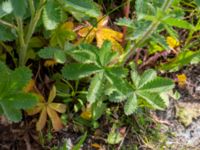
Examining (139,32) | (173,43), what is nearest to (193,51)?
(173,43)

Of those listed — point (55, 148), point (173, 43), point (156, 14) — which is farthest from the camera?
point (173, 43)

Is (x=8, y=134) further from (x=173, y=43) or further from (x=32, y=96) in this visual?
(x=173, y=43)

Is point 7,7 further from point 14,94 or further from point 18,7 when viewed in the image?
point 14,94

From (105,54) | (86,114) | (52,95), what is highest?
(105,54)

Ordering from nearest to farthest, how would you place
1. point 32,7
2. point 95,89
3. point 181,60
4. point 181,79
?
point 32,7 → point 95,89 → point 181,60 → point 181,79

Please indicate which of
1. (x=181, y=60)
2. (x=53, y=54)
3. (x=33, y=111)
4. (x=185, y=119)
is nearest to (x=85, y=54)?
(x=53, y=54)
